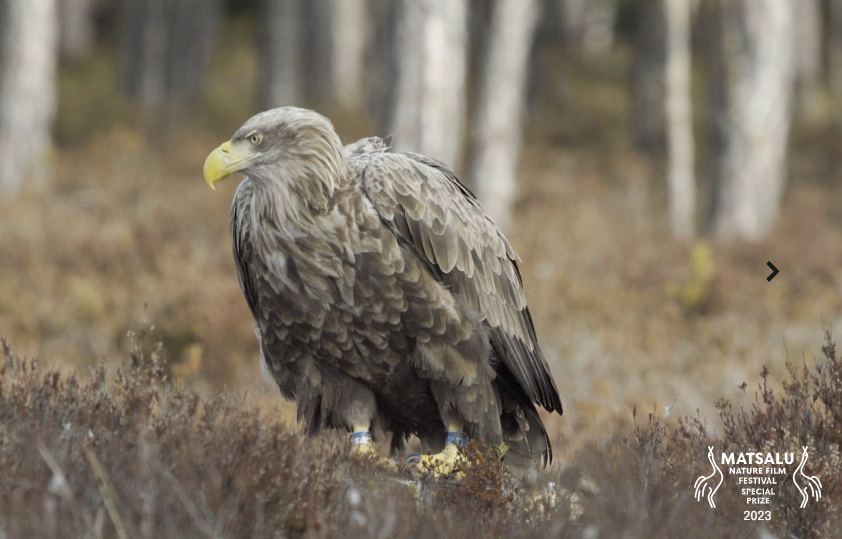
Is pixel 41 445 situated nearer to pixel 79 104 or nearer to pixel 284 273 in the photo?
pixel 284 273

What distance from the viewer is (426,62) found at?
9.12m

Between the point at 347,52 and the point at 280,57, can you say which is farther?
the point at 347,52

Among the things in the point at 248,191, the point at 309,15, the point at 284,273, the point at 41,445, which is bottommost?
the point at 41,445

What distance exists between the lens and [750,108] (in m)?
10.6

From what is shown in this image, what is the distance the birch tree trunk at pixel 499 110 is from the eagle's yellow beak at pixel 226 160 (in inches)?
290

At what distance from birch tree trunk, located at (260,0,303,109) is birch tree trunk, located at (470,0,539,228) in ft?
21.8

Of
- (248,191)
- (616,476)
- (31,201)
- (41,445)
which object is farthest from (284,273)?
(31,201)

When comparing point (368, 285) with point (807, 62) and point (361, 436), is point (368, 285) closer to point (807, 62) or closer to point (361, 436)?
point (361, 436)

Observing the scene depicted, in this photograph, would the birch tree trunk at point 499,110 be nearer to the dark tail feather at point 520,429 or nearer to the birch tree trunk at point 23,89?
the birch tree trunk at point 23,89

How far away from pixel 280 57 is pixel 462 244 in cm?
1419

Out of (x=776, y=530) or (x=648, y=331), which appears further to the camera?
(x=648, y=331)

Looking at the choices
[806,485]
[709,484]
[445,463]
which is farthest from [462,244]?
[806,485]

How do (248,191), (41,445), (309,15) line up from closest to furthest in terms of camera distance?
(41,445) < (248,191) < (309,15)

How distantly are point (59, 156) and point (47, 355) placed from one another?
6651mm
